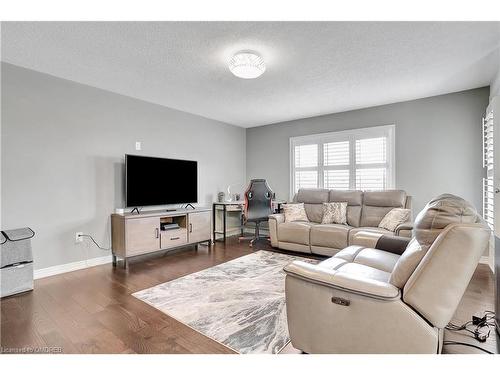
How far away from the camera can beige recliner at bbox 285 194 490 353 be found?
1.23 metres

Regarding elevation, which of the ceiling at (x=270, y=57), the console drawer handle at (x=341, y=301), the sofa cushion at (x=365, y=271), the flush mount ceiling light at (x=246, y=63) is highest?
the ceiling at (x=270, y=57)

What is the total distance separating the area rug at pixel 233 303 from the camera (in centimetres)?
181

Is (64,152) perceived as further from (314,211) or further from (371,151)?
(371,151)

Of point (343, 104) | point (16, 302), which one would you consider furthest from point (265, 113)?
point (16, 302)

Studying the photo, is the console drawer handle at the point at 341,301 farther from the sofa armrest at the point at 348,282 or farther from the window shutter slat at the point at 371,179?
the window shutter slat at the point at 371,179

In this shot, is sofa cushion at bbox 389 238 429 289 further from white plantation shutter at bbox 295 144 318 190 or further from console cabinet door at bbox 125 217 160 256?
white plantation shutter at bbox 295 144 318 190

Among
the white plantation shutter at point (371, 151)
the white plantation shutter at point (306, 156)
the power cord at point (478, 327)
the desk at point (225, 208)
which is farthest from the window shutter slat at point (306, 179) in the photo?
the power cord at point (478, 327)

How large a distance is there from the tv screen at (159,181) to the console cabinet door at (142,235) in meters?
0.36

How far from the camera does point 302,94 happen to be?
382 cm

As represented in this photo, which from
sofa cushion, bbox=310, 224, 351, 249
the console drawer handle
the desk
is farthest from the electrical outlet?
the console drawer handle

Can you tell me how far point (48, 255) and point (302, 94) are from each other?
3.93 meters

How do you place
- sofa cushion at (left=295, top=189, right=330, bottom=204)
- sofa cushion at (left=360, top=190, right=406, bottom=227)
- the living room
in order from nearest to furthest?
the living room < sofa cushion at (left=360, top=190, right=406, bottom=227) < sofa cushion at (left=295, top=189, right=330, bottom=204)

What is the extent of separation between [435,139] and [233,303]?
380 centimetres
